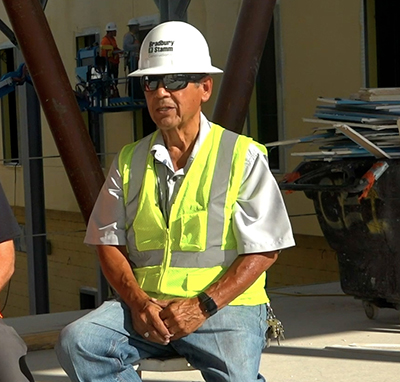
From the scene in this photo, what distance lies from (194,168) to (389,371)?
2043mm

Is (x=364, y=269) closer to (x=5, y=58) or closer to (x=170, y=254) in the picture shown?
(x=170, y=254)

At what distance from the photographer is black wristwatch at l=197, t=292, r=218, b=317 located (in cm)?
350

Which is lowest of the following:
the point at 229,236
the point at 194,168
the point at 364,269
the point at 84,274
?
the point at 84,274

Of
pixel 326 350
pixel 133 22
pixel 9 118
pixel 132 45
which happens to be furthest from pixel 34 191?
pixel 326 350

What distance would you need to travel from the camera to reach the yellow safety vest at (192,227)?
3592 mm

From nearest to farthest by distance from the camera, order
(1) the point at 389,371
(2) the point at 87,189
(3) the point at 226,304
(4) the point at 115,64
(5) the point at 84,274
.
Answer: (3) the point at 226,304
(1) the point at 389,371
(2) the point at 87,189
(4) the point at 115,64
(5) the point at 84,274

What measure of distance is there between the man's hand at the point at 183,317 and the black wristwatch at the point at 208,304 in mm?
15

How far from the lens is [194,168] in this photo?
3.69 m

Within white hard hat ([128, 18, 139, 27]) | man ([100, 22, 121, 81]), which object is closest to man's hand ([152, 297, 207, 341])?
man ([100, 22, 121, 81])

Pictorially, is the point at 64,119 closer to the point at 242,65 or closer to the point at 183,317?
the point at 242,65

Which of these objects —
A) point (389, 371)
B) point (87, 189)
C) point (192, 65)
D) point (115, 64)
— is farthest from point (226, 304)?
point (115, 64)

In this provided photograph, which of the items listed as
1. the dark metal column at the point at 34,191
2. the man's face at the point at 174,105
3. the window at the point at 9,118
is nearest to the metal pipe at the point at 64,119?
the man's face at the point at 174,105

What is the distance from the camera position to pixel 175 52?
3.71 metres

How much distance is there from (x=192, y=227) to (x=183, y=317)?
1.00 feet
